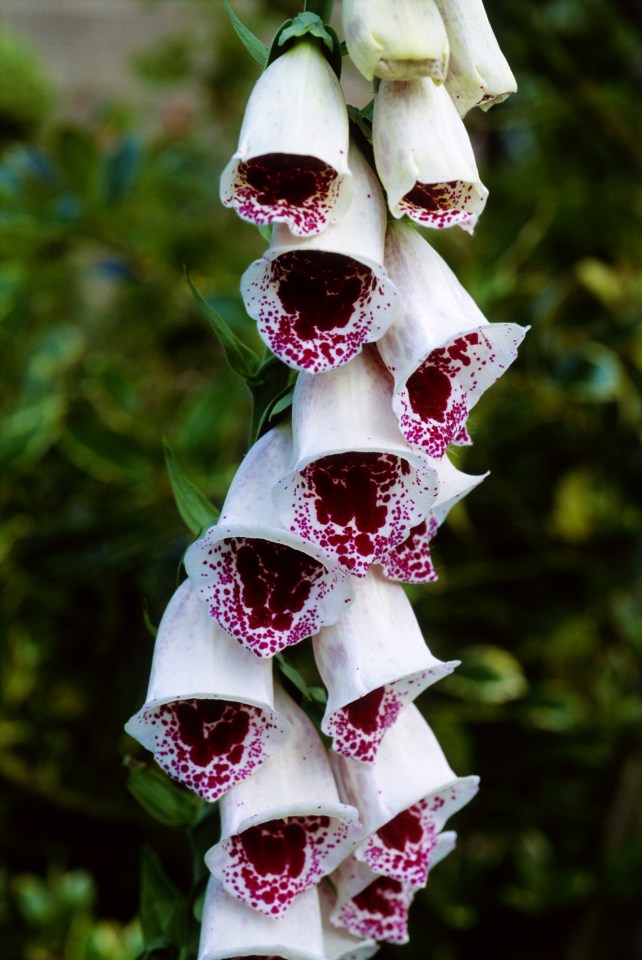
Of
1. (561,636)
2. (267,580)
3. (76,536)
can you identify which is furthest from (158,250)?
(267,580)

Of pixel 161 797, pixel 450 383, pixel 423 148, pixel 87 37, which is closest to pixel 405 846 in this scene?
pixel 161 797

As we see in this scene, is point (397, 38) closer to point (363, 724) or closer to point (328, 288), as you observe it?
point (328, 288)

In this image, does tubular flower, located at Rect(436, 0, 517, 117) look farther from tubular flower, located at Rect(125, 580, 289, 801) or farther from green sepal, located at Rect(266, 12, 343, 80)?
tubular flower, located at Rect(125, 580, 289, 801)

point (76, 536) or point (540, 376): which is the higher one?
point (540, 376)

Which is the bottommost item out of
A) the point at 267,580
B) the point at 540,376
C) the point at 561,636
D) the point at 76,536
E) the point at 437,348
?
the point at 561,636

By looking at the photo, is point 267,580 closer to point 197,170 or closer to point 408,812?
point 408,812

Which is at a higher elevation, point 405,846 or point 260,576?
point 260,576

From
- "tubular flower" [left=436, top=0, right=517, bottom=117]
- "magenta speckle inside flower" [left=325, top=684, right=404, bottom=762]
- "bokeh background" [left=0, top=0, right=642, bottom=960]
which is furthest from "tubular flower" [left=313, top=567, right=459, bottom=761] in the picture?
"bokeh background" [left=0, top=0, right=642, bottom=960]
